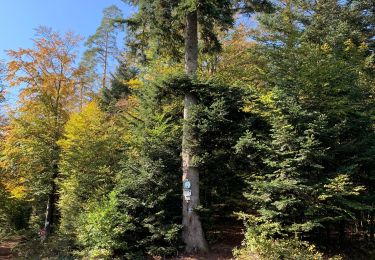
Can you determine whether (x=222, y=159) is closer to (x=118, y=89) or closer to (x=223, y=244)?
(x=223, y=244)

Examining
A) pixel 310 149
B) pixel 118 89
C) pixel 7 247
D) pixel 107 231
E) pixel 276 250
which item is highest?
pixel 118 89

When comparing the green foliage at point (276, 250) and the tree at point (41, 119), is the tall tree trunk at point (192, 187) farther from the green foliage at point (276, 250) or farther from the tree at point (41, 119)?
the tree at point (41, 119)

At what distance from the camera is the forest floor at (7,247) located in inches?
582

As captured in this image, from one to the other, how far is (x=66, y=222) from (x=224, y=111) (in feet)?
25.5

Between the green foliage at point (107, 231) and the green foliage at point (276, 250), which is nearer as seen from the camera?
the green foliage at point (276, 250)

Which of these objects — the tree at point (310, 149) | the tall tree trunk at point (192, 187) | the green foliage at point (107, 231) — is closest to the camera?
the tree at point (310, 149)

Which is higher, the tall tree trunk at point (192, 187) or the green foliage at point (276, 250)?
the tall tree trunk at point (192, 187)

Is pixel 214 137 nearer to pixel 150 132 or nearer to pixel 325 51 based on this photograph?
pixel 150 132

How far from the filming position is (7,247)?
17.2 meters

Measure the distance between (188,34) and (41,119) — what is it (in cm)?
914

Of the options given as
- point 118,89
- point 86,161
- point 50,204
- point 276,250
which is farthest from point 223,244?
Answer: point 118,89

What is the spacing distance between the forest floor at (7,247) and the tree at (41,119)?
6.05 ft

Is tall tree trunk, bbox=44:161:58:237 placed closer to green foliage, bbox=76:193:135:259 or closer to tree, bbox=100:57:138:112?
green foliage, bbox=76:193:135:259

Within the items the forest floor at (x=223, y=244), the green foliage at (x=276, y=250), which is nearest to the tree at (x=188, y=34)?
the forest floor at (x=223, y=244)
